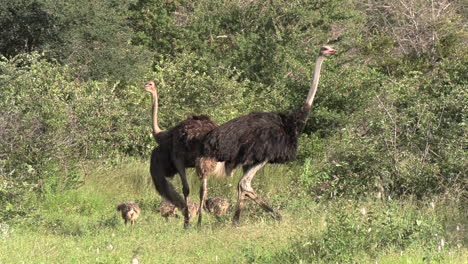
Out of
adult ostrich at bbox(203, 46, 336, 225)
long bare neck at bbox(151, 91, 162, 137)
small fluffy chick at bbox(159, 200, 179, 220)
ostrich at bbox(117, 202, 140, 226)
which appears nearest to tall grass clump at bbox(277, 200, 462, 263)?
adult ostrich at bbox(203, 46, 336, 225)

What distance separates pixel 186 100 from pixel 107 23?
4540 millimetres

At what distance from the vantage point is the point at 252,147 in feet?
33.1

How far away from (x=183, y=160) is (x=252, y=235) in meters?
2.10

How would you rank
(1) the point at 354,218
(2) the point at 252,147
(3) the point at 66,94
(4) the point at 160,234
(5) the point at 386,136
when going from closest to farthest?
(1) the point at 354,218 < (4) the point at 160,234 < (2) the point at 252,147 < (5) the point at 386,136 < (3) the point at 66,94

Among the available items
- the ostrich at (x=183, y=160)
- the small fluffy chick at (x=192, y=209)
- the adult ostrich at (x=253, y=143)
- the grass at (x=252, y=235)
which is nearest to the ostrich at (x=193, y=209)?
the small fluffy chick at (x=192, y=209)

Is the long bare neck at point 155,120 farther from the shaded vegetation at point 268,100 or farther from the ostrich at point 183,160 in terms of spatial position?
the shaded vegetation at point 268,100

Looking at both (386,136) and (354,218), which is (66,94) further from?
(354,218)

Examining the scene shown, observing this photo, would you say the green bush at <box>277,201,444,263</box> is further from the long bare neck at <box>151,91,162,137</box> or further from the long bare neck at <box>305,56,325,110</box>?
the long bare neck at <box>151,91,162,137</box>

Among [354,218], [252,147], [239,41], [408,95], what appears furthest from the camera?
[239,41]

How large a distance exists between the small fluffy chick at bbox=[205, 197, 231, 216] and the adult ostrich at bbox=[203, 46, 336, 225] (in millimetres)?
906

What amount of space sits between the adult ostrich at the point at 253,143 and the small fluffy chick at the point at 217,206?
2.97 ft

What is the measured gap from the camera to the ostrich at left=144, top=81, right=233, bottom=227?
10341 millimetres

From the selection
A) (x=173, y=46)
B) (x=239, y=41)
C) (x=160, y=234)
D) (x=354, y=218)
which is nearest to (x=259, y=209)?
(x=160, y=234)

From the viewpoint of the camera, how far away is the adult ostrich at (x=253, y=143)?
1005 centimetres
